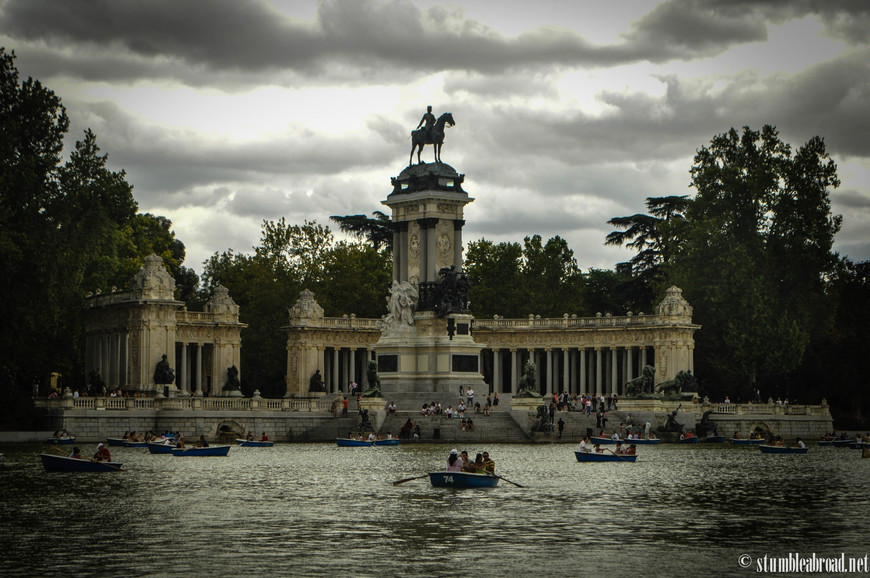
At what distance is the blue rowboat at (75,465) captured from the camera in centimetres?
5072

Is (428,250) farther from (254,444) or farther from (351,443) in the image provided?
(254,444)

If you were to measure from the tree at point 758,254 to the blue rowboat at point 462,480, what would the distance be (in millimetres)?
51756

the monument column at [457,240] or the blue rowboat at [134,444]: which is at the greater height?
the monument column at [457,240]

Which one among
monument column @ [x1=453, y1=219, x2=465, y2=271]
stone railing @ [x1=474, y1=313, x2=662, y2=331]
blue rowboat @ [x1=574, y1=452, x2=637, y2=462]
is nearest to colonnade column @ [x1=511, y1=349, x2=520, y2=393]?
stone railing @ [x1=474, y1=313, x2=662, y2=331]

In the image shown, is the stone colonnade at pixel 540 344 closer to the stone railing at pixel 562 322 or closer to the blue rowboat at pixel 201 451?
the stone railing at pixel 562 322

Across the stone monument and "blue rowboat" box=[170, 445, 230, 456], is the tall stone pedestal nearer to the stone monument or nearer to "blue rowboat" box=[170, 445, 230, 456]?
the stone monument

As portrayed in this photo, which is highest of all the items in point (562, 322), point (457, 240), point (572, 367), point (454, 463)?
point (457, 240)

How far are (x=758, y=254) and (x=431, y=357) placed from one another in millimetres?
24853

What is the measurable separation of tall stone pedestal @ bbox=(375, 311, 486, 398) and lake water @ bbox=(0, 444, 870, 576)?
28.6 metres

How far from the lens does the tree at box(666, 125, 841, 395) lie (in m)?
94.8

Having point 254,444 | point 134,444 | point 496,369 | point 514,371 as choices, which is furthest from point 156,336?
point 514,371

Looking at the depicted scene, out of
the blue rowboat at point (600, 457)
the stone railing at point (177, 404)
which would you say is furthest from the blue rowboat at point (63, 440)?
the blue rowboat at point (600, 457)

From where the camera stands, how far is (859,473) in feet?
178

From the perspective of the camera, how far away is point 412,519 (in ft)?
123
